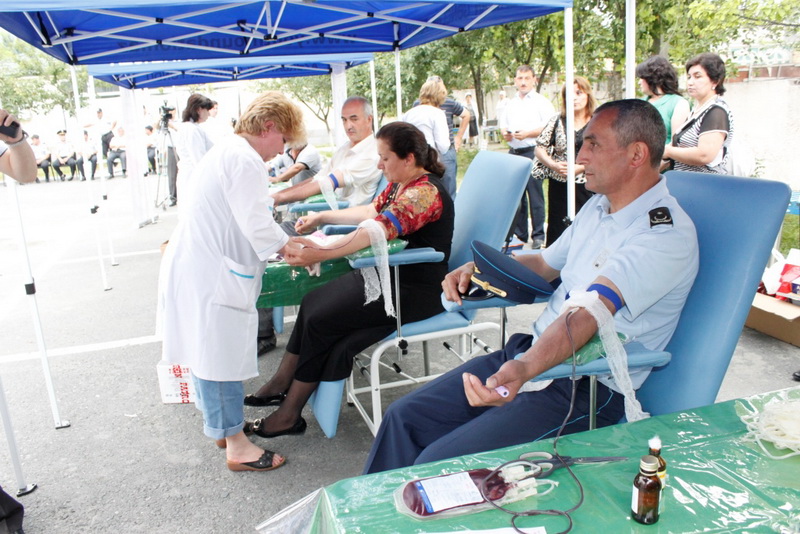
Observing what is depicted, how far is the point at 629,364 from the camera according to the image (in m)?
1.51

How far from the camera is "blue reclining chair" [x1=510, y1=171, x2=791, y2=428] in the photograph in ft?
5.03

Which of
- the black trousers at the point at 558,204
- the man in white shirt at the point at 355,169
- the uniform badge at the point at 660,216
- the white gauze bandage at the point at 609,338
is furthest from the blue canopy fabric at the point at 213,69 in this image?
the white gauze bandage at the point at 609,338

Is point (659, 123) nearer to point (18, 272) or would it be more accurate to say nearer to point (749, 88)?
point (18, 272)

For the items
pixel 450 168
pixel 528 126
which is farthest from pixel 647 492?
pixel 450 168

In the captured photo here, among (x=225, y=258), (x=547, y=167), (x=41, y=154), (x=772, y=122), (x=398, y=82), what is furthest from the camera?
(x=41, y=154)

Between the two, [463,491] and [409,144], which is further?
[409,144]

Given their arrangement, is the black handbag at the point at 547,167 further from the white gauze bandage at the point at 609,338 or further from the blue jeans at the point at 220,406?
the white gauze bandage at the point at 609,338

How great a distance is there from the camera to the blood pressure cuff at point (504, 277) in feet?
6.17

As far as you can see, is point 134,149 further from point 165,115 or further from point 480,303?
point 480,303

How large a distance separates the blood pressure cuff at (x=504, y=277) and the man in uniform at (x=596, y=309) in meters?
0.10

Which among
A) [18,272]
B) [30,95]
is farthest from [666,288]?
[30,95]

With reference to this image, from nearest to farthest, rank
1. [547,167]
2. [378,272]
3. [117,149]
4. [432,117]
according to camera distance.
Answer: [378,272], [547,167], [432,117], [117,149]

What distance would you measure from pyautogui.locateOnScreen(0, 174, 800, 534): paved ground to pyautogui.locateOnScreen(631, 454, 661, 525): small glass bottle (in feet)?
5.28

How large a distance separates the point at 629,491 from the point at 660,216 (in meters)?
0.86
